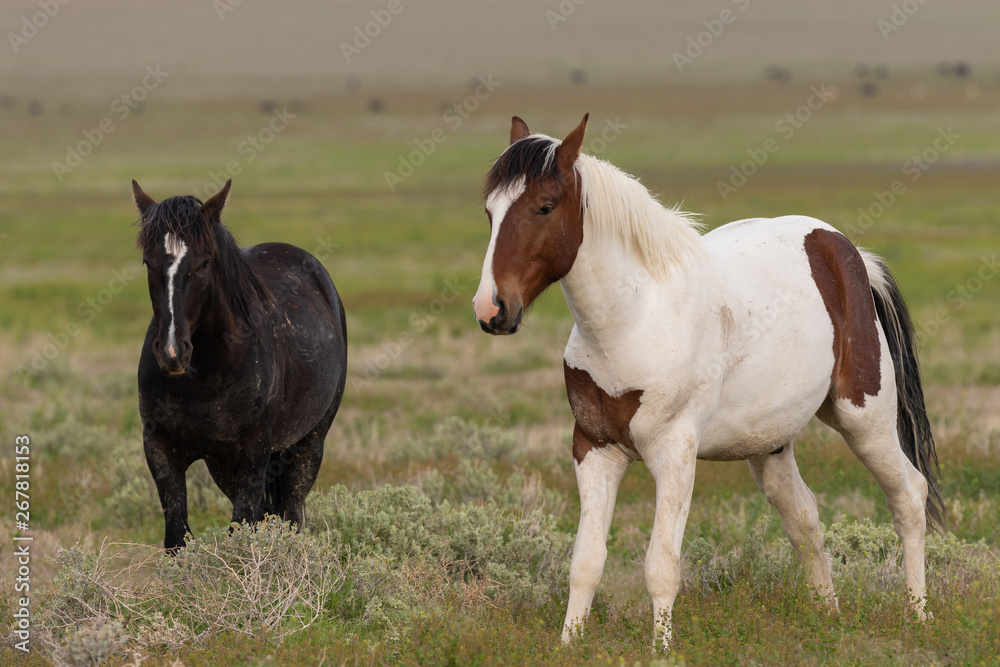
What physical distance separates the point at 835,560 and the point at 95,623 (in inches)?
169

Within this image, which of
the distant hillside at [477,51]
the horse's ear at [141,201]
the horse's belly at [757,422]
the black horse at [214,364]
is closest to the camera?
the black horse at [214,364]

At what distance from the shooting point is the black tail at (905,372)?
638 cm

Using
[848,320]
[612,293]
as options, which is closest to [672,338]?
[612,293]

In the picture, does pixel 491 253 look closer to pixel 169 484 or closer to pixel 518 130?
pixel 518 130

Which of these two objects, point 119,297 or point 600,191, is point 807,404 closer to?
point 600,191

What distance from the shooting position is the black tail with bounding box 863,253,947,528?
251 inches

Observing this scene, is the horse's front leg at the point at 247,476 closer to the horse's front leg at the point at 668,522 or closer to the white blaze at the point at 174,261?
the white blaze at the point at 174,261

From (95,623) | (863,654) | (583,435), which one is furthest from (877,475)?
(95,623)

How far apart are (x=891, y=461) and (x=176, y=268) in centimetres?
395

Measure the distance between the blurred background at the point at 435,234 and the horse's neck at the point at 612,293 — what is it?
668mm

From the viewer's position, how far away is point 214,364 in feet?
18.6

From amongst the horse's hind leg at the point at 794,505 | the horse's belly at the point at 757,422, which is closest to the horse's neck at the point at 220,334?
the horse's belly at the point at 757,422

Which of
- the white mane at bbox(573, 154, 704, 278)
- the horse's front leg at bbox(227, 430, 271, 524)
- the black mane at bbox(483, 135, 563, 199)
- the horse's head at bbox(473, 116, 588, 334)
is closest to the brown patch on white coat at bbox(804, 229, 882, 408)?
the white mane at bbox(573, 154, 704, 278)

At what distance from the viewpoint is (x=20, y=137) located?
85000 millimetres
